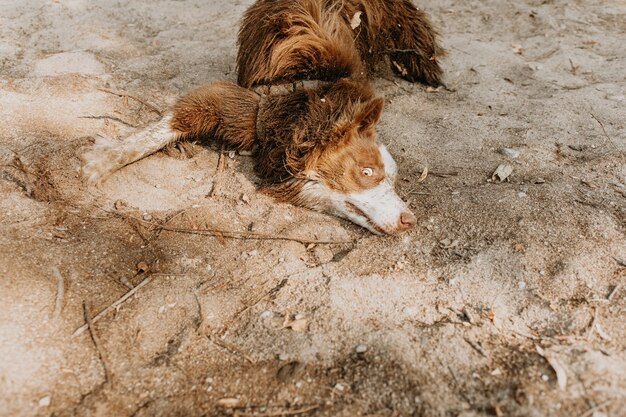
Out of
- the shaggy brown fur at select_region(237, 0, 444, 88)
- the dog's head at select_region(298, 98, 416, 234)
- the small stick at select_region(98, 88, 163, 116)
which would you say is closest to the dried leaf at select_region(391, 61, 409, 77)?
the shaggy brown fur at select_region(237, 0, 444, 88)

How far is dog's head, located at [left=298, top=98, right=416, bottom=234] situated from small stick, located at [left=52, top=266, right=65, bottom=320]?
1352 millimetres

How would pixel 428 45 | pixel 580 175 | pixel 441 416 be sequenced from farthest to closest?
pixel 428 45, pixel 580 175, pixel 441 416

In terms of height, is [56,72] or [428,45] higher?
[428,45]

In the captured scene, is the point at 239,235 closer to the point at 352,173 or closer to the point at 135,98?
the point at 352,173

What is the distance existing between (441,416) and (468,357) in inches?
12.5

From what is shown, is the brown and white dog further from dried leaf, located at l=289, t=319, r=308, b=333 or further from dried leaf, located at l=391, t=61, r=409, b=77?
dried leaf, located at l=289, t=319, r=308, b=333

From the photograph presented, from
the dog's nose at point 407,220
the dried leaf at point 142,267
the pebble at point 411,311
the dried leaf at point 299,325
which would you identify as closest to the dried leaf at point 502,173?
the dog's nose at point 407,220

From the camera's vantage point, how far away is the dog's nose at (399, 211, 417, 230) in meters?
2.90

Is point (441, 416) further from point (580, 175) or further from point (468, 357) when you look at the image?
point (580, 175)

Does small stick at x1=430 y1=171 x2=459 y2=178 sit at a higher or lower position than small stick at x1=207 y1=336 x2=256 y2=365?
higher

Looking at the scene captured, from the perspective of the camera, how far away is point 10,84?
3.96 metres

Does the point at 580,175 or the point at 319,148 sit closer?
the point at 319,148

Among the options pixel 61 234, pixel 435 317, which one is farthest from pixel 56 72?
pixel 435 317

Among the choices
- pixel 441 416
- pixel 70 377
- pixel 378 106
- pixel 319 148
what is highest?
pixel 378 106
